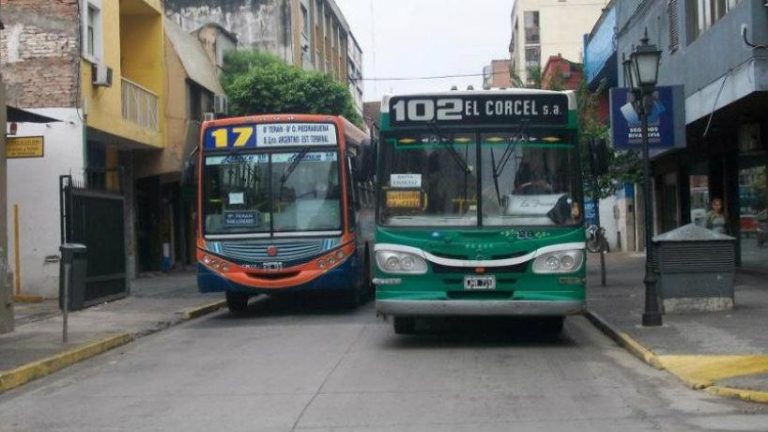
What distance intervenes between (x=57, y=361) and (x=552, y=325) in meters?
6.51

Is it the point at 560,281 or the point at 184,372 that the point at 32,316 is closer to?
the point at 184,372

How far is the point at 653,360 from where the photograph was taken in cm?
1097

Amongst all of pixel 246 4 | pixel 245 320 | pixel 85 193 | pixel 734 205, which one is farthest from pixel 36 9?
pixel 246 4

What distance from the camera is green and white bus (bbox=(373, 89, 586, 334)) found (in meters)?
12.0

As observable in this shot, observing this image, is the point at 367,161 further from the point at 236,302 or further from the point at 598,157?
the point at 236,302

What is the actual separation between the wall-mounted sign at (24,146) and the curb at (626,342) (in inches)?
403

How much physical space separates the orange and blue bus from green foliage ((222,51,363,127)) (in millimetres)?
17361

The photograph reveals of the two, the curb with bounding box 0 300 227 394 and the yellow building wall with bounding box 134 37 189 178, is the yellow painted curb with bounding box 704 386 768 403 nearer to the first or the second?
the curb with bounding box 0 300 227 394

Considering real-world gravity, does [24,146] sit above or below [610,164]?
above

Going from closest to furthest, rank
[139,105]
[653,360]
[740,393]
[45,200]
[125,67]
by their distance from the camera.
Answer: [740,393] < [653,360] < [45,200] < [139,105] < [125,67]

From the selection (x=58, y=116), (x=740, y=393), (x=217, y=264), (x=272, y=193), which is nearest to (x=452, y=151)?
(x=740, y=393)

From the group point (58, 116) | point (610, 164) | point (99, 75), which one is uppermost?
point (99, 75)

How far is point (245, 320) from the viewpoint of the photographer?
56.7 ft

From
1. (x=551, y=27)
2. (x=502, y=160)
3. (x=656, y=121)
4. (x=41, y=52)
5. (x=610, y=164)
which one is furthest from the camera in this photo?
(x=551, y=27)
